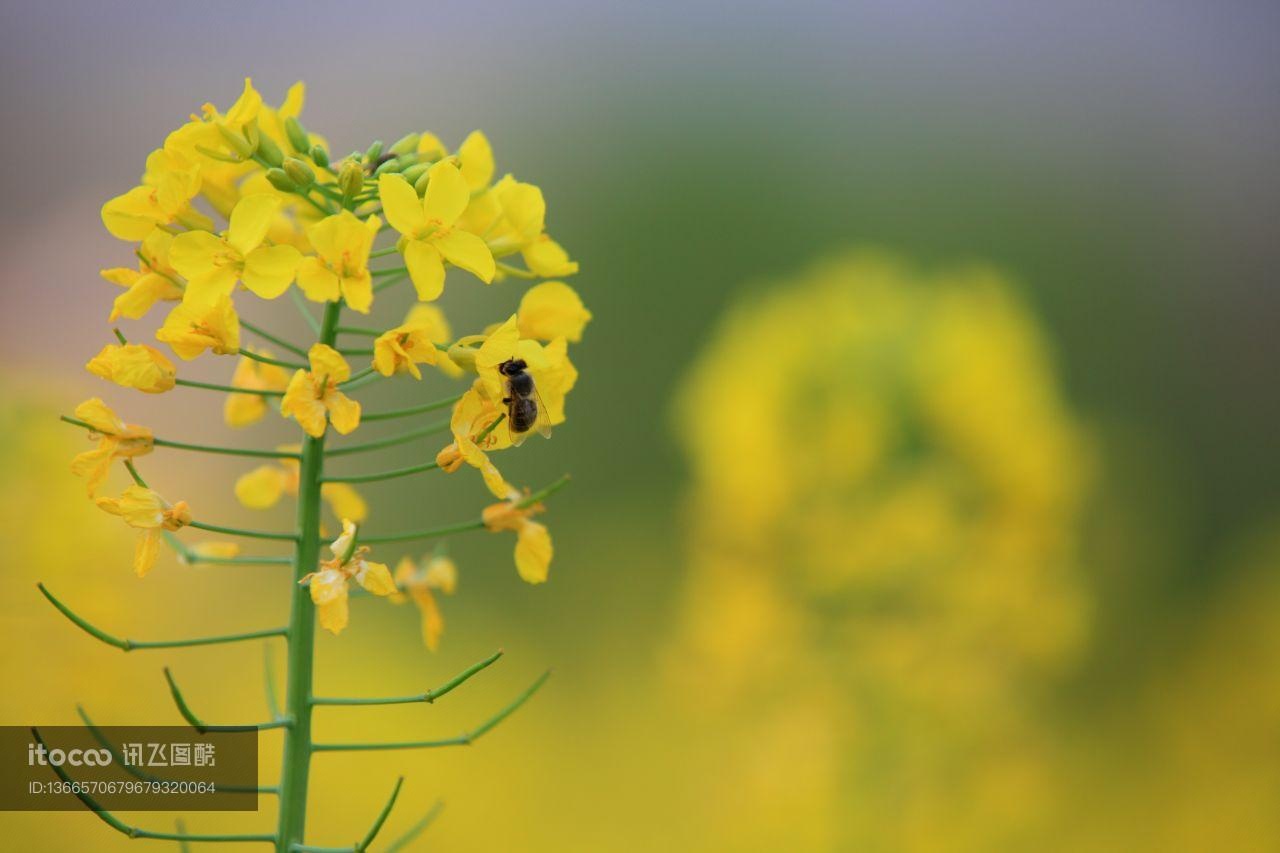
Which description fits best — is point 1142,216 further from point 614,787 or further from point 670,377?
point 614,787

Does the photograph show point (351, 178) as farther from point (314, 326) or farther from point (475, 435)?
point (475, 435)

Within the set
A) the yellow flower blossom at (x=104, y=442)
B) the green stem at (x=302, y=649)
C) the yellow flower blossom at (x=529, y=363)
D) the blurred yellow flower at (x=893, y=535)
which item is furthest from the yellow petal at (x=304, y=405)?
the blurred yellow flower at (x=893, y=535)

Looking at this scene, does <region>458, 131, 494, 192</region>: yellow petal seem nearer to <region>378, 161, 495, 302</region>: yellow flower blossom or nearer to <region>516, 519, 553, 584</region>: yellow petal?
<region>378, 161, 495, 302</region>: yellow flower blossom

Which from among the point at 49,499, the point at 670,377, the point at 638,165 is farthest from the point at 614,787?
the point at 638,165

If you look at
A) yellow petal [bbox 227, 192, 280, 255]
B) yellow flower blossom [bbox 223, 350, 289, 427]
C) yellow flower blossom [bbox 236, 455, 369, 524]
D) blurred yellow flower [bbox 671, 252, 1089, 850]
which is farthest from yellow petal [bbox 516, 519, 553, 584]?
blurred yellow flower [bbox 671, 252, 1089, 850]

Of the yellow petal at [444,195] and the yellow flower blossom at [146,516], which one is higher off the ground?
the yellow petal at [444,195]

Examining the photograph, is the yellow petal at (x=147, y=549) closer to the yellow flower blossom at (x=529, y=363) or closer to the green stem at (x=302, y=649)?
the green stem at (x=302, y=649)
